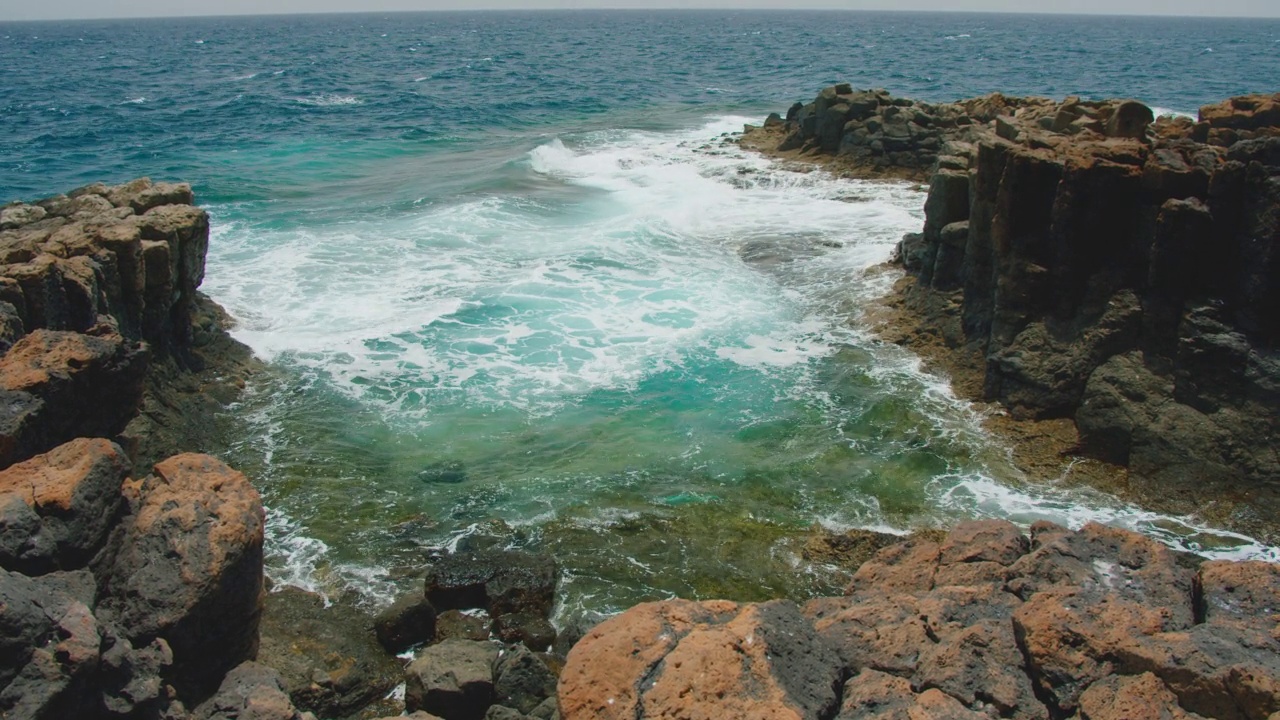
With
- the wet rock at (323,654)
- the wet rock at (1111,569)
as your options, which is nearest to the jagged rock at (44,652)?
the wet rock at (323,654)

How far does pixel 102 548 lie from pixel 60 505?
0.60 meters

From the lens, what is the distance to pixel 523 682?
10.1 meters

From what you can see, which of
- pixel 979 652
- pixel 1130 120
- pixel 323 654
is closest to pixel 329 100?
pixel 1130 120

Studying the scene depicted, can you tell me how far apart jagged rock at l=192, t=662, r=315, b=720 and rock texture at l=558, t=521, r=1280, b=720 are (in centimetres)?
288

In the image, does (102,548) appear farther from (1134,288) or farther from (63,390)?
(1134,288)

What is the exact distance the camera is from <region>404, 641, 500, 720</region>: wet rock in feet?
32.2

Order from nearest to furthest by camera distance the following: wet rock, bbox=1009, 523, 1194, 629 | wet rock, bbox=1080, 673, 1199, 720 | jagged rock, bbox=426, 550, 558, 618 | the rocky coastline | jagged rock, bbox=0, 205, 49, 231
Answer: wet rock, bbox=1080, 673, 1199, 720
the rocky coastline
wet rock, bbox=1009, 523, 1194, 629
jagged rock, bbox=426, 550, 558, 618
jagged rock, bbox=0, 205, 49, 231

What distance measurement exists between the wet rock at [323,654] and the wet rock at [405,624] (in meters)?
0.17

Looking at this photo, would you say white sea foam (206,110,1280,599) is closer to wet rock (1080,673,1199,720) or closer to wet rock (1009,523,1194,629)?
wet rock (1009,523,1194,629)

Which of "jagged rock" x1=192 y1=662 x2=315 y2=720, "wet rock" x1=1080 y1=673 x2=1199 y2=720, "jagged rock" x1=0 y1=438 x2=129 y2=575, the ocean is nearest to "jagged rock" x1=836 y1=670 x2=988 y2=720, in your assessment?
"wet rock" x1=1080 y1=673 x2=1199 y2=720

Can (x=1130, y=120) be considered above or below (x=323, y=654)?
above

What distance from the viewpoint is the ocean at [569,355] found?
13.8 m

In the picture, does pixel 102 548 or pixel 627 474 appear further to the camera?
pixel 627 474

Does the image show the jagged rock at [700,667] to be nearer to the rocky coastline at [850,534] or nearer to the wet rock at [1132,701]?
the rocky coastline at [850,534]
